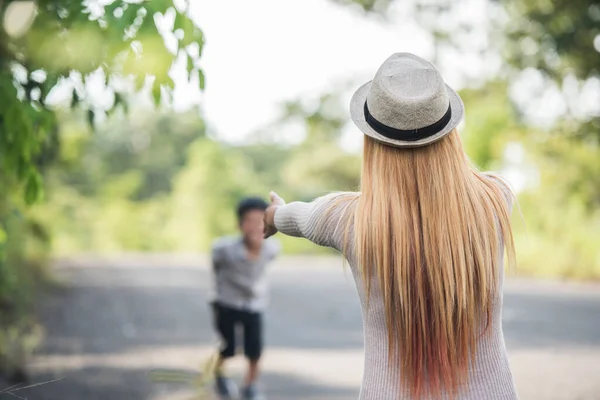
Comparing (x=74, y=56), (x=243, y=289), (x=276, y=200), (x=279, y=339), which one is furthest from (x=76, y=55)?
(x=279, y=339)

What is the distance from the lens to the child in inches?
261

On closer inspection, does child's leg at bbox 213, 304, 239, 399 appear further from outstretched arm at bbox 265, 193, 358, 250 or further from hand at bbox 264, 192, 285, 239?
outstretched arm at bbox 265, 193, 358, 250

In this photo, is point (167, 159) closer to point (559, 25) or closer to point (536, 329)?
point (559, 25)

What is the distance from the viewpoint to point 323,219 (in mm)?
2424

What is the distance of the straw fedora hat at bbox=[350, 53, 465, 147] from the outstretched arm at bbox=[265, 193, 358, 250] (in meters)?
0.23

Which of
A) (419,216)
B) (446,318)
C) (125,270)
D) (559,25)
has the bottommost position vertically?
(125,270)

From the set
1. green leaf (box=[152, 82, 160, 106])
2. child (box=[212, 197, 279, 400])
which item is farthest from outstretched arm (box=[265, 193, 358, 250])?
child (box=[212, 197, 279, 400])

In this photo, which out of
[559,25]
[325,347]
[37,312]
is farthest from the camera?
[559,25]

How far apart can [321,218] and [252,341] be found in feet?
14.5

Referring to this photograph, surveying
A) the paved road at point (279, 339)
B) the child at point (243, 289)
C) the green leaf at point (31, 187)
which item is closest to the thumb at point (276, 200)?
the paved road at point (279, 339)

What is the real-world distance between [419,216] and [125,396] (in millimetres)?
5151

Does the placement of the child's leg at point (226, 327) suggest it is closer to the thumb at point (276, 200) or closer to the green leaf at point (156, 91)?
the green leaf at point (156, 91)

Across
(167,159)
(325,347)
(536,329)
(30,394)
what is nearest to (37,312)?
(325,347)

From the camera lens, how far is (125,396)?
683 centimetres
